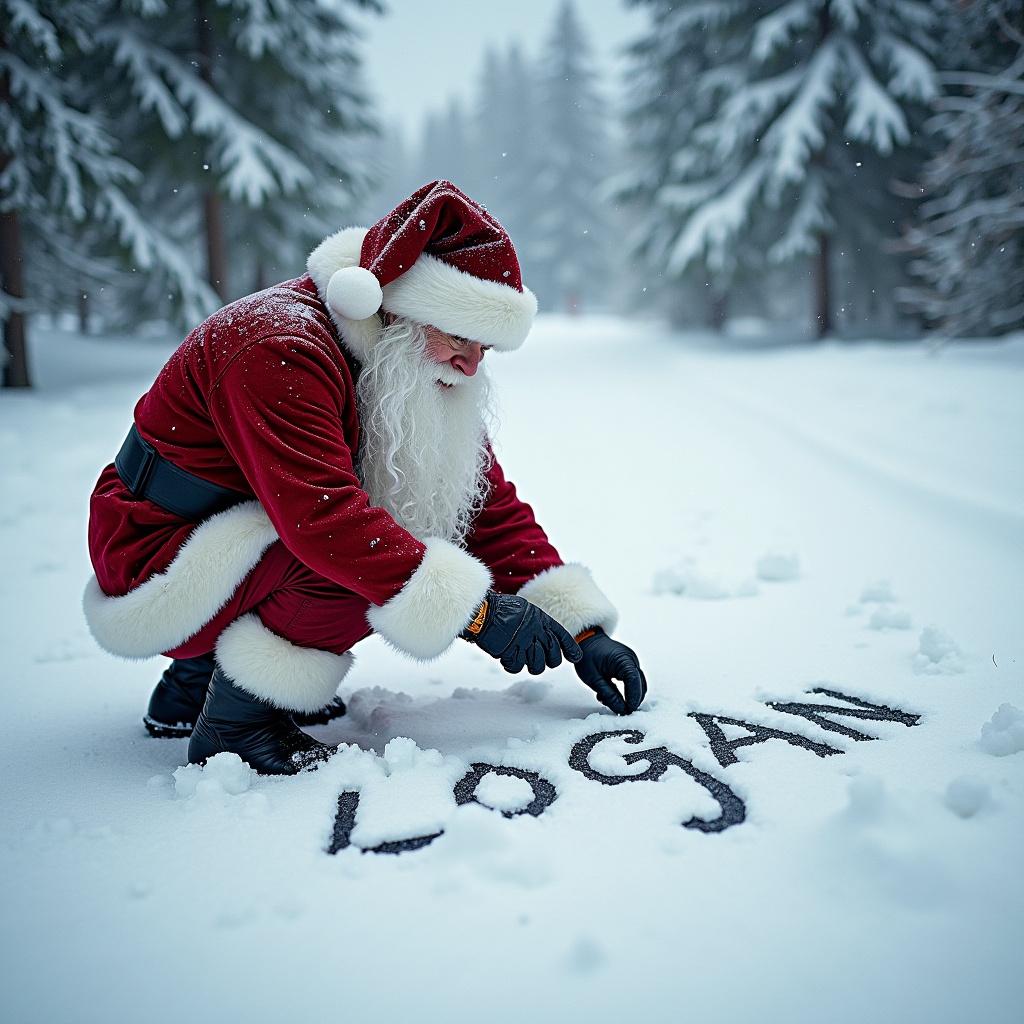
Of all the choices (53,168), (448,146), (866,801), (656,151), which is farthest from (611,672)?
(448,146)

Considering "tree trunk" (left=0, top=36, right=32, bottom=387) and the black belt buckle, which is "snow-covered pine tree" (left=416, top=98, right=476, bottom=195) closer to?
"tree trunk" (left=0, top=36, right=32, bottom=387)

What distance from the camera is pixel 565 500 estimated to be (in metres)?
4.42

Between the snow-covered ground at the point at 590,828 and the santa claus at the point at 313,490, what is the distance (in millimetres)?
229

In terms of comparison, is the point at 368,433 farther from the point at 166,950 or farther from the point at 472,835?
the point at 166,950

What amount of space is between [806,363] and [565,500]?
4373 mm

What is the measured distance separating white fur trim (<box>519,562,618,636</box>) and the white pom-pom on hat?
82 centimetres

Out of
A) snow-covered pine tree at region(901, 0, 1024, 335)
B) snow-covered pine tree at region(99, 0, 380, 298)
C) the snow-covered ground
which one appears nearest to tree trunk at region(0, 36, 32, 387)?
snow-covered pine tree at region(99, 0, 380, 298)

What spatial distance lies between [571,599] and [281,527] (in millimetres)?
791

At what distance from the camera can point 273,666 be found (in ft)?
5.61

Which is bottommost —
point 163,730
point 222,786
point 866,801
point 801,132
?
point 163,730

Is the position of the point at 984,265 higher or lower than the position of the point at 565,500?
higher

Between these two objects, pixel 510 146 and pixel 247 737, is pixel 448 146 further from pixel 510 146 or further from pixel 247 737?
pixel 247 737

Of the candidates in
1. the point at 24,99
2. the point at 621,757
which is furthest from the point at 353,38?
the point at 621,757

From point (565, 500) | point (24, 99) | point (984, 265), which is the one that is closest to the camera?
point (565, 500)
